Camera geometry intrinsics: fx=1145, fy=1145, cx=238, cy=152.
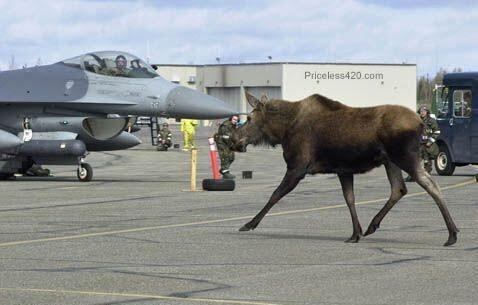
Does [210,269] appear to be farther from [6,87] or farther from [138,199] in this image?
[6,87]

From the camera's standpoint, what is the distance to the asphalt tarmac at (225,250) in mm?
9414

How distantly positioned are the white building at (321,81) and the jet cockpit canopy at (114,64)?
57.7 m

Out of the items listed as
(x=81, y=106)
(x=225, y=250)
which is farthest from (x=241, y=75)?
(x=225, y=250)

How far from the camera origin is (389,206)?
13.6 m

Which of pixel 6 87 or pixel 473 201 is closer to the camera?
pixel 473 201

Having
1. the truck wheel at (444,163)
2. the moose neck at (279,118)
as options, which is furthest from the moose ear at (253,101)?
the truck wheel at (444,163)

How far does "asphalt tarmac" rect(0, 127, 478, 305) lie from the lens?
30.9ft

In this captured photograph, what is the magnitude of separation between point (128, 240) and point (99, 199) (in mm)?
7018

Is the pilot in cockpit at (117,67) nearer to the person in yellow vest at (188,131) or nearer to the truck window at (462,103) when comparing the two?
the truck window at (462,103)

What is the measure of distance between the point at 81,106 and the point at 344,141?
1377cm

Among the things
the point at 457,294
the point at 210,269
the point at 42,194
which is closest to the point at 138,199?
the point at 42,194

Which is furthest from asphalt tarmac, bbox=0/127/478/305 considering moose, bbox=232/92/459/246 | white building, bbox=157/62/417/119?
white building, bbox=157/62/417/119

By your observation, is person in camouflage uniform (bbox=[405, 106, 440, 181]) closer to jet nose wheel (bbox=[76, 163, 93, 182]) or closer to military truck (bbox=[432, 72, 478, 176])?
military truck (bbox=[432, 72, 478, 176])

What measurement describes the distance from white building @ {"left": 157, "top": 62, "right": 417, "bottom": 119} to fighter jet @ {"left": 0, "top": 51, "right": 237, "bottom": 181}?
57.8 m
